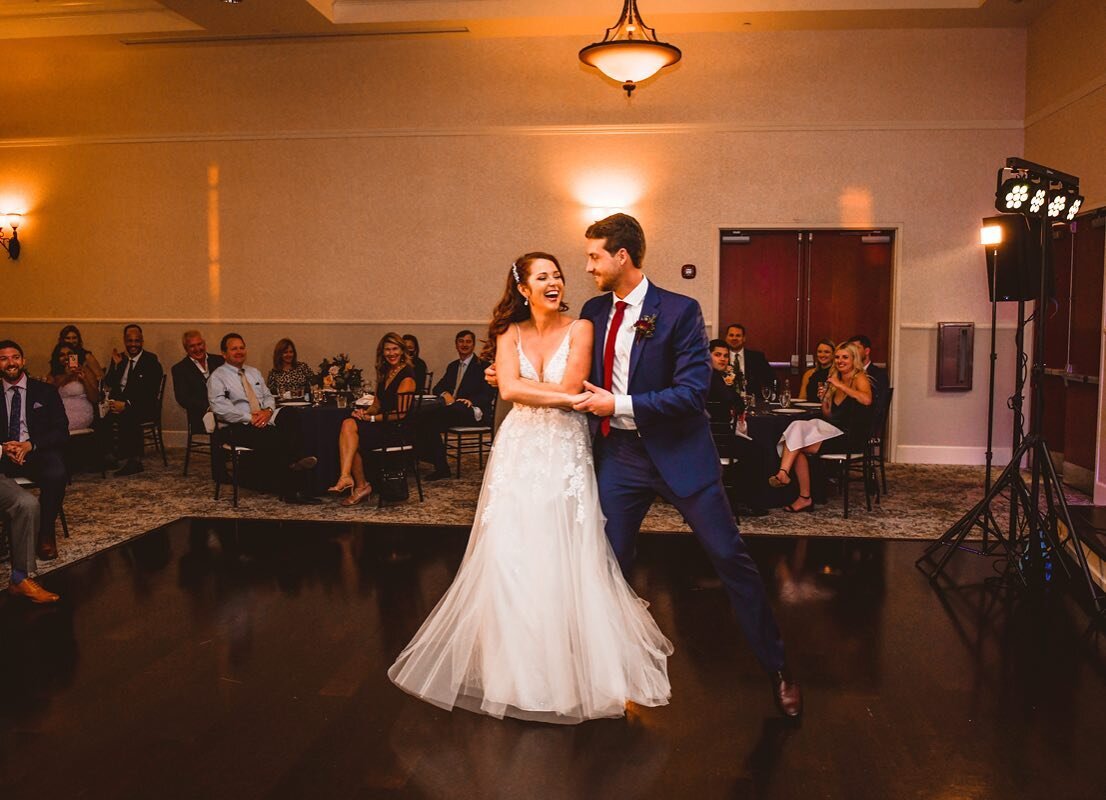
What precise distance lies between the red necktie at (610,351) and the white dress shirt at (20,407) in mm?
3880

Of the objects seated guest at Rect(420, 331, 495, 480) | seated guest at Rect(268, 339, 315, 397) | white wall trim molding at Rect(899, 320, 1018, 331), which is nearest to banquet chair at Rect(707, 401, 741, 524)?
seated guest at Rect(420, 331, 495, 480)

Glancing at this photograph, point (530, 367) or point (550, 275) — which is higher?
point (550, 275)

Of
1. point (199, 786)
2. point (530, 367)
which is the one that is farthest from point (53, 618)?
point (530, 367)

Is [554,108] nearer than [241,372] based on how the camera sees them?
No

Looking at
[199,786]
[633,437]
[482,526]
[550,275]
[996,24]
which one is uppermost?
[996,24]

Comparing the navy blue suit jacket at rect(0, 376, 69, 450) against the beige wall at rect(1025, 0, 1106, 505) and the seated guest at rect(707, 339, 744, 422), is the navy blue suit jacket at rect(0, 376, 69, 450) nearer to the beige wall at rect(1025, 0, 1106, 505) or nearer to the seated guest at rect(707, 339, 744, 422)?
the seated guest at rect(707, 339, 744, 422)

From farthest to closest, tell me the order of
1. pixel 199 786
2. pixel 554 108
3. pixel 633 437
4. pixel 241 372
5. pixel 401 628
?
pixel 554 108 < pixel 241 372 < pixel 401 628 < pixel 633 437 < pixel 199 786

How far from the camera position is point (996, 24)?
8.97 metres

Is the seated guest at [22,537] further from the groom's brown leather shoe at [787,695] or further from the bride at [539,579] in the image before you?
the groom's brown leather shoe at [787,695]

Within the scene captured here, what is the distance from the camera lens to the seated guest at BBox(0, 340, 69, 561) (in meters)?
5.35

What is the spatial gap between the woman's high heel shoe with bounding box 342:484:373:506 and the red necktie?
167 inches

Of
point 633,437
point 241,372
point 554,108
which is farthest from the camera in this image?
point 554,108

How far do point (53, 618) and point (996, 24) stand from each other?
30.6 ft

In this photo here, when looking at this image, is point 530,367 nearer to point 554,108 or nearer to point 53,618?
point 53,618
